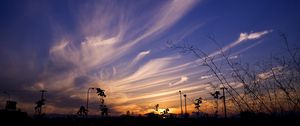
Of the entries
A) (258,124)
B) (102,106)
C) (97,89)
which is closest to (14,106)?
(97,89)

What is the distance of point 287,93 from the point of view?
→ 596cm

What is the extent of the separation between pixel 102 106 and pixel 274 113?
7105cm

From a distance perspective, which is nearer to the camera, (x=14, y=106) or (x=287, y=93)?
(x=287, y=93)

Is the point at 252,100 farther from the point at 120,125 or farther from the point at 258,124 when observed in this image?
the point at 120,125

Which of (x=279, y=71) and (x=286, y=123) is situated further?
(x=286, y=123)

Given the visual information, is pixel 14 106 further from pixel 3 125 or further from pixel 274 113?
pixel 274 113

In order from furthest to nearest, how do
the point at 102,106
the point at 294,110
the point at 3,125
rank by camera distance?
1. the point at 102,106
2. the point at 3,125
3. the point at 294,110

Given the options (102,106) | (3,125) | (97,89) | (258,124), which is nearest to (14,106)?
(97,89)

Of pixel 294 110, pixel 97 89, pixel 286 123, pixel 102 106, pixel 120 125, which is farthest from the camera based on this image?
pixel 102 106

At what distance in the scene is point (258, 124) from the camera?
7500mm

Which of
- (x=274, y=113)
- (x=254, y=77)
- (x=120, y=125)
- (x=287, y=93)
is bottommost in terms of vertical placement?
Answer: (x=120, y=125)

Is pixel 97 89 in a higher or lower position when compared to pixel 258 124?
higher

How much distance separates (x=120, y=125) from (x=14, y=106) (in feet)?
129

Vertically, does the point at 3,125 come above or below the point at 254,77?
below
